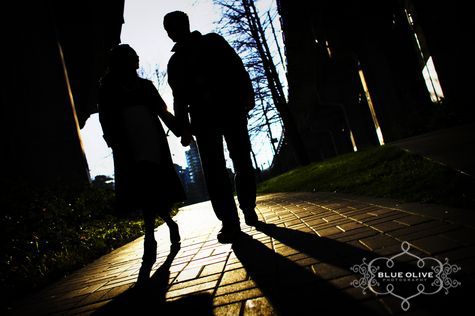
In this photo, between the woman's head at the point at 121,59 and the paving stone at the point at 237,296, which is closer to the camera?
the paving stone at the point at 237,296

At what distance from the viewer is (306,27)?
10.2 m

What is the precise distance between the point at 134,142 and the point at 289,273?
6.20 feet

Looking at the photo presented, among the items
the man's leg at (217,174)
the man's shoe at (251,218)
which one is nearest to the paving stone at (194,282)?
the man's leg at (217,174)

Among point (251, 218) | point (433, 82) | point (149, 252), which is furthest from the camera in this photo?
point (433, 82)

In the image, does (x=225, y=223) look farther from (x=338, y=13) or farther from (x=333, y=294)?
(x=338, y=13)

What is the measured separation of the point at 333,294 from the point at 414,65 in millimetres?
9502

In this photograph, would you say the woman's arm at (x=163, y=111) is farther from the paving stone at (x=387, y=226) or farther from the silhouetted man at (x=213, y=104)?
the paving stone at (x=387, y=226)

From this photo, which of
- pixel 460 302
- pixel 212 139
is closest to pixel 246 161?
pixel 212 139

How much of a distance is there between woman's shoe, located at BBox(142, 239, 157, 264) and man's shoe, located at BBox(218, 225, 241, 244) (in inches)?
22.9

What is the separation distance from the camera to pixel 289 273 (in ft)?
5.34

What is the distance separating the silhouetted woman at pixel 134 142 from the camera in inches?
111

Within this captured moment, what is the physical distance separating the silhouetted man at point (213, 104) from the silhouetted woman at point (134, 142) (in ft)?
1.01

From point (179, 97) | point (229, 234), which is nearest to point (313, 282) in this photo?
point (229, 234)

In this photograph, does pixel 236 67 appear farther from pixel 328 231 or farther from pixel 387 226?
pixel 387 226
